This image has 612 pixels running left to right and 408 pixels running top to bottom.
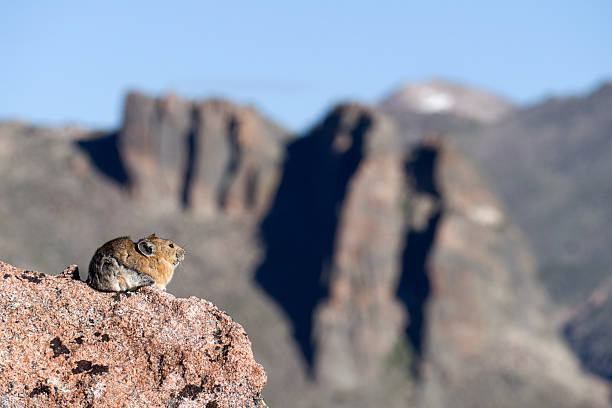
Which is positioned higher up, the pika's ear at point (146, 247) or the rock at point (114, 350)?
the pika's ear at point (146, 247)

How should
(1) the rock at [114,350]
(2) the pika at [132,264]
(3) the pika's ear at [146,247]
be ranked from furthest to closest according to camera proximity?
(3) the pika's ear at [146,247] → (2) the pika at [132,264] → (1) the rock at [114,350]

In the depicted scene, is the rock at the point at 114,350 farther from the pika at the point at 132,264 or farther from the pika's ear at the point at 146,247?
the pika's ear at the point at 146,247

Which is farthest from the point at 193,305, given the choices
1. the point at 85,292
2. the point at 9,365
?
the point at 9,365

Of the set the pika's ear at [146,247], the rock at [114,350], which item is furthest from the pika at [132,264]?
the rock at [114,350]

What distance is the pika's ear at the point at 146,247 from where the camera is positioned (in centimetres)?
1967

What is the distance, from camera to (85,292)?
17531 mm

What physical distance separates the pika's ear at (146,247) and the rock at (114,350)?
1.98 metres

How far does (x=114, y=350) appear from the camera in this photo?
16.9 m

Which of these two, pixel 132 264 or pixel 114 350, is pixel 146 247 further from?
pixel 114 350

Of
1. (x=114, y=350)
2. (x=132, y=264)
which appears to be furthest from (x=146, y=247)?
(x=114, y=350)

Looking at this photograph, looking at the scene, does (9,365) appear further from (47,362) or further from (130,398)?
(130,398)

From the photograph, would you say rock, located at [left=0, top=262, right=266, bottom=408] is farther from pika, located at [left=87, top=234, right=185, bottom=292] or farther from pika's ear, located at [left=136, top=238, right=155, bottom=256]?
pika's ear, located at [left=136, top=238, right=155, bottom=256]

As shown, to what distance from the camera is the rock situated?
53.6ft

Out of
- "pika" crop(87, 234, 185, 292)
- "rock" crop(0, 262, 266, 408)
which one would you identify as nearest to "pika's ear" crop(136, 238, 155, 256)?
"pika" crop(87, 234, 185, 292)
